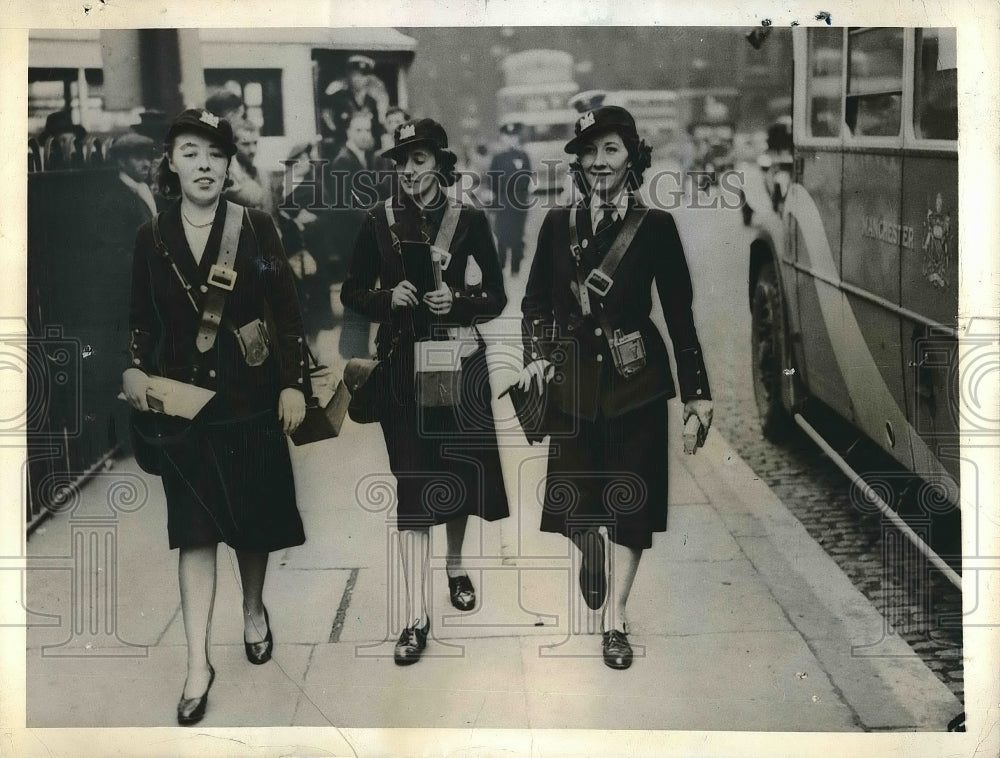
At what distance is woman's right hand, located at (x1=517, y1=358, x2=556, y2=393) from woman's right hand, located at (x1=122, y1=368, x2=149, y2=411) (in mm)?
1543

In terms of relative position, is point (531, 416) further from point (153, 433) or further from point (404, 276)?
point (153, 433)

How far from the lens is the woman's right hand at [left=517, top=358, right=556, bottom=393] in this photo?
4.85m

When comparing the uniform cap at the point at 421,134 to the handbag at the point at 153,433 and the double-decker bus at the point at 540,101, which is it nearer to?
the double-decker bus at the point at 540,101

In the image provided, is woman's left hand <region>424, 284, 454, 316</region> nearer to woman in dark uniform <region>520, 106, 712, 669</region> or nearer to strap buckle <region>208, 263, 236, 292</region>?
woman in dark uniform <region>520, 106, 712, 669</region>

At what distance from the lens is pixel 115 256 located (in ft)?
15.9

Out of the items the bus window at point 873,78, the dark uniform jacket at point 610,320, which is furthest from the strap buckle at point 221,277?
the bus window at point 873,78

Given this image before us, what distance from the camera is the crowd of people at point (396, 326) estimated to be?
4789mm

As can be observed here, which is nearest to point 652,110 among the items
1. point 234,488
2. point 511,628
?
point 511,628

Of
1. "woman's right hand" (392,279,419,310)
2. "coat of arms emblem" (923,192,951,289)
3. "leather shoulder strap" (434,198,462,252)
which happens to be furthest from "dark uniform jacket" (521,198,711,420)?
"coat of arms emblem" (923,192,951,289)

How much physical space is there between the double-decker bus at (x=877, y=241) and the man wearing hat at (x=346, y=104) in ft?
5.52

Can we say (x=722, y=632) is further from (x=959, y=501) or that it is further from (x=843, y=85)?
(x=843, y=85)

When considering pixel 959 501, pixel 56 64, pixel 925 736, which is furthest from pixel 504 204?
pixel 925 736

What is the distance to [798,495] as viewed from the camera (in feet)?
16.1

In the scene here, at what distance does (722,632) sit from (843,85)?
91.2 inches
